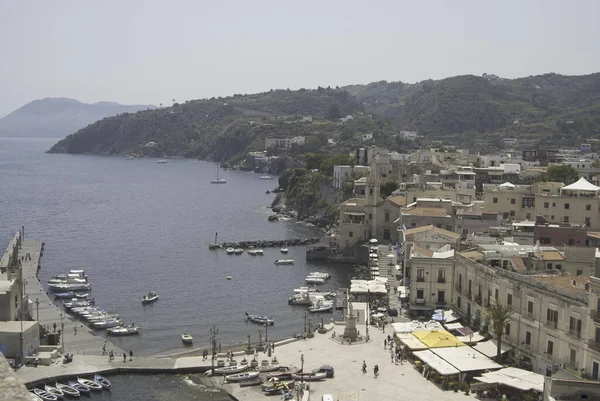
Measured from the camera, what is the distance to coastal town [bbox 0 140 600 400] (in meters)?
32.7

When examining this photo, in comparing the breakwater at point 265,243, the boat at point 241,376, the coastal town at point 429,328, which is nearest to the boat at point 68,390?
the coastal town at point 429,328

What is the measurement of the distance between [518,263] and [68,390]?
2502 centimetres

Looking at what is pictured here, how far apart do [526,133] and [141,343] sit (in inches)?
6400

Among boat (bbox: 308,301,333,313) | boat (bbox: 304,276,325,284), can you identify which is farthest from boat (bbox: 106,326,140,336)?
boat (bbox: 304,276,325,284)

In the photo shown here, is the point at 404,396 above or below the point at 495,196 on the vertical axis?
below

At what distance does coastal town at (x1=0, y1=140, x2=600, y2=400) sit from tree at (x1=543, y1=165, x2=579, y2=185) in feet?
60.0

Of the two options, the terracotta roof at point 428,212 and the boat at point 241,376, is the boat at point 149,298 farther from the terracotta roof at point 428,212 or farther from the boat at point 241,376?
the terracotta roof at point 428,212

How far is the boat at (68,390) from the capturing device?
35.2m

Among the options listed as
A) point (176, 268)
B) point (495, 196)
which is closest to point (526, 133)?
point (495, 196)

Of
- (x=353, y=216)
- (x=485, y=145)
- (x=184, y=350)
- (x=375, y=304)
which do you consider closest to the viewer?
(x=184, y=350)

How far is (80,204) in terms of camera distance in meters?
128

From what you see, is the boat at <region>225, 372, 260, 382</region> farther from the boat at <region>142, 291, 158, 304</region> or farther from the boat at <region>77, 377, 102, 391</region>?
the boat at <region>142, 291, 158, 304</region>

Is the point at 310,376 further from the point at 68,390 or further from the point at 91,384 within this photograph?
the point at 68,390

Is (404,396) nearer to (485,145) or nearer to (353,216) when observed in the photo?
(353,216)
